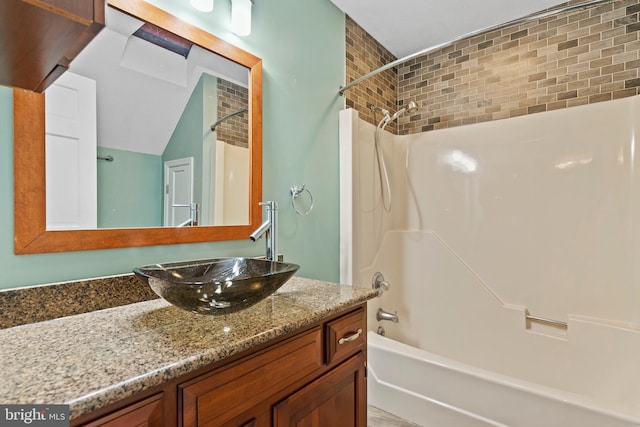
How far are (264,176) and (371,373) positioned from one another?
1311mm

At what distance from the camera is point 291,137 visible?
1.77 metres

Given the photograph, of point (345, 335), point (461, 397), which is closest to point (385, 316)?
point (461, 397)

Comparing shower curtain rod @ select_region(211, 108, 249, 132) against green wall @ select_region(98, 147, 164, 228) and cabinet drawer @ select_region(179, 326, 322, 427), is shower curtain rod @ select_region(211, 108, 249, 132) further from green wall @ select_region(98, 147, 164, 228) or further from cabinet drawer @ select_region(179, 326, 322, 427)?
cabinet drawer @ select_region(179, 326, 322, 427)

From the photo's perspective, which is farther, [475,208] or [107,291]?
[475,208]

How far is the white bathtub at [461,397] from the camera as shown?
50.5 inches

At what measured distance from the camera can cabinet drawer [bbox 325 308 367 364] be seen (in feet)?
3.47

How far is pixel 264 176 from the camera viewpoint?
1616 mm

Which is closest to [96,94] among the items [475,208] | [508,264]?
[475,208]

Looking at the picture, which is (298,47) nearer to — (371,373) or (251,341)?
(251,341)

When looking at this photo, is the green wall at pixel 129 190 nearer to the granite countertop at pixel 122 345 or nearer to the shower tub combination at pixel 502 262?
the granite countertop at pixel 122 345

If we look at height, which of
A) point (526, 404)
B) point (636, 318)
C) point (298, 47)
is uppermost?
point (298, 47)

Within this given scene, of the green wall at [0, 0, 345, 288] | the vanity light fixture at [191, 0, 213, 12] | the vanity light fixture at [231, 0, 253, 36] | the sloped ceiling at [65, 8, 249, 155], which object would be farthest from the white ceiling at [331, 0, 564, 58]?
the sloped ceiling at [65, 8, 249, 155]

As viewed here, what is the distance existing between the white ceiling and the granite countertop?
6.37 ft

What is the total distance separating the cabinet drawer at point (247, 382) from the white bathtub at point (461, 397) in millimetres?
943
